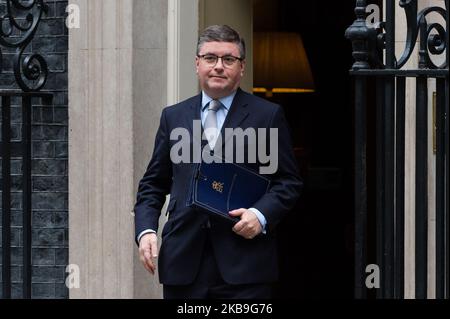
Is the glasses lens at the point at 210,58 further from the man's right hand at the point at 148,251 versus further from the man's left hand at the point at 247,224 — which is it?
the man's right hand at the point at 148,251

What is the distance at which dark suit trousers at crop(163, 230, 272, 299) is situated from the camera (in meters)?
5.35

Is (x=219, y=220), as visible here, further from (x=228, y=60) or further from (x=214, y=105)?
(x=228, y=60)

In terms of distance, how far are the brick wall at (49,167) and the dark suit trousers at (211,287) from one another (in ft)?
7.62

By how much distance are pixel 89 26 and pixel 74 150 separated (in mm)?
747

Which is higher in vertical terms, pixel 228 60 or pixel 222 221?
pixel 228 60

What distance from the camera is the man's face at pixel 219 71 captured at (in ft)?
17.5

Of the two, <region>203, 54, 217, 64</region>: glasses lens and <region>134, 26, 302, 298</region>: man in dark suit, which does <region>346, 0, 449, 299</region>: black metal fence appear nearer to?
<region>134, 26, 302, 298</region>: man in dark suit

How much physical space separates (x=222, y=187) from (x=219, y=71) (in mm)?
501

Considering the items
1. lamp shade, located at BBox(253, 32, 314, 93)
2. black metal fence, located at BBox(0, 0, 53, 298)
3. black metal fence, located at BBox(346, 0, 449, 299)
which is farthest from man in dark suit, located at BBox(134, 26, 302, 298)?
lamp shade, located at BBox(253, 32, 314, 93)

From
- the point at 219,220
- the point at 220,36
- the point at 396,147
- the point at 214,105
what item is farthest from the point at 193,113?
the point at 396,147

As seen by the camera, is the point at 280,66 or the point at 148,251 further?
the point at 280,66

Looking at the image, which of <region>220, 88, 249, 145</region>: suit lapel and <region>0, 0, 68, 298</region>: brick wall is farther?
<region>0, 0, 68, 298</region>: brick wall

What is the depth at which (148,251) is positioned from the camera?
17.5 feet

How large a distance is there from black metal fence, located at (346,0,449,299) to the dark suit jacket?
2.19 ft
